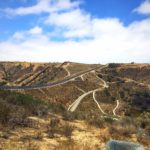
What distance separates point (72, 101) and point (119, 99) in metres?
18.1

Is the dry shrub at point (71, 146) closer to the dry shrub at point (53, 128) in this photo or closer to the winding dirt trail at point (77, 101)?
the dry shrub at point (53, 128)

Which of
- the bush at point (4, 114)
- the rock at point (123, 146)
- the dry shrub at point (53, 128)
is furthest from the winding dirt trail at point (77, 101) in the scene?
the rock at point (123, 146)

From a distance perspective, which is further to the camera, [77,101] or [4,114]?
[77,101]

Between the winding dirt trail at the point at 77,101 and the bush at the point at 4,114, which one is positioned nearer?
the bush at the point at 4,114

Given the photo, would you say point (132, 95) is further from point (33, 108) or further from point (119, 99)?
point (33, 108)

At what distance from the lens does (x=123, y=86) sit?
121875mm

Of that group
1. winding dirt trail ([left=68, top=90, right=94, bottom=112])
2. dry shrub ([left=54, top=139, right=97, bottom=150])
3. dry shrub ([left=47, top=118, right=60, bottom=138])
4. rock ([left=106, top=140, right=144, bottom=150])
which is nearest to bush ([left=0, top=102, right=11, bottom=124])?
dry shrub ([left=47, top=118, right=60, bottom=138])

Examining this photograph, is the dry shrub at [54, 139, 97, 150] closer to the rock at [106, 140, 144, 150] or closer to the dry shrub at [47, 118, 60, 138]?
the dry shrub at [47, 118, 60, 138]

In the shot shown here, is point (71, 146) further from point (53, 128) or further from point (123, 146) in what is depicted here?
point (123, 146)

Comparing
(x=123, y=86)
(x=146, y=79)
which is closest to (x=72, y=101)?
(x=123, y=86)

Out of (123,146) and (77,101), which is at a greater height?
(123,146)

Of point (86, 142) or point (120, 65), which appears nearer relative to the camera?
point (86, 142)

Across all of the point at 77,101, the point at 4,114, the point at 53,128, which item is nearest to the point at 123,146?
the point at 53,128

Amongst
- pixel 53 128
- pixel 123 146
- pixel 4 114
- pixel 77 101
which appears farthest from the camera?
pixel 77 101
